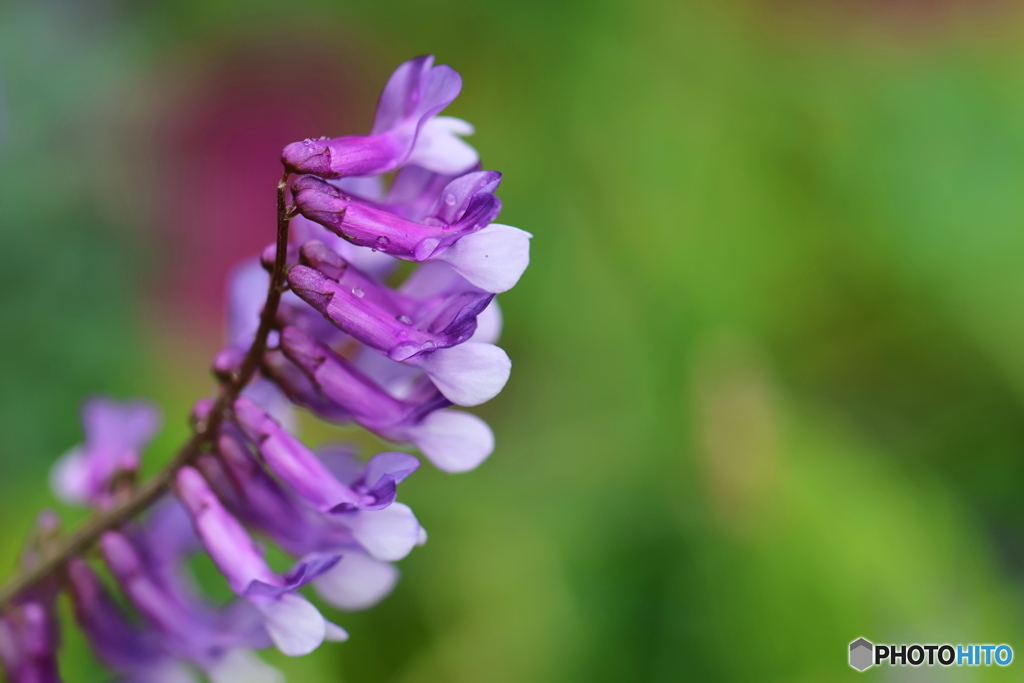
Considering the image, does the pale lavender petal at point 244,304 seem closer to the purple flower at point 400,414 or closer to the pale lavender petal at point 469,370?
the purple flower at point 400,414

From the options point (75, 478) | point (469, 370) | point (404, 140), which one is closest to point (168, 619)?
point (75, 478)

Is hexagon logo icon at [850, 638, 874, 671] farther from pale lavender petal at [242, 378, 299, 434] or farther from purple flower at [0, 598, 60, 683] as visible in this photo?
purple flower at [0, 598, 60, 683]

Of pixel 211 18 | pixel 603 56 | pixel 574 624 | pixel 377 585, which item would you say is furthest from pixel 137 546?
pixel 211 18

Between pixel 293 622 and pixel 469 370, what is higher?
pixel 469 370

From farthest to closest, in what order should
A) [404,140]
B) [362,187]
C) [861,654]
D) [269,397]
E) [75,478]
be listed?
1. [861,654]
2. [75,478]
3. [269,397]
4. [362,187]
5. [404,140]

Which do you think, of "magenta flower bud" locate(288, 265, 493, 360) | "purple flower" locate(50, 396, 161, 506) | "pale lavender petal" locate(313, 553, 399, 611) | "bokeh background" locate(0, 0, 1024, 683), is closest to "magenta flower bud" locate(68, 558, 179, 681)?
"purple flower" locate(50, 396, 161, 506)

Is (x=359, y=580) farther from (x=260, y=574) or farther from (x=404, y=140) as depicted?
(x=404, y=140)

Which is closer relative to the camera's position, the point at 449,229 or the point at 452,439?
the point at 449,229
